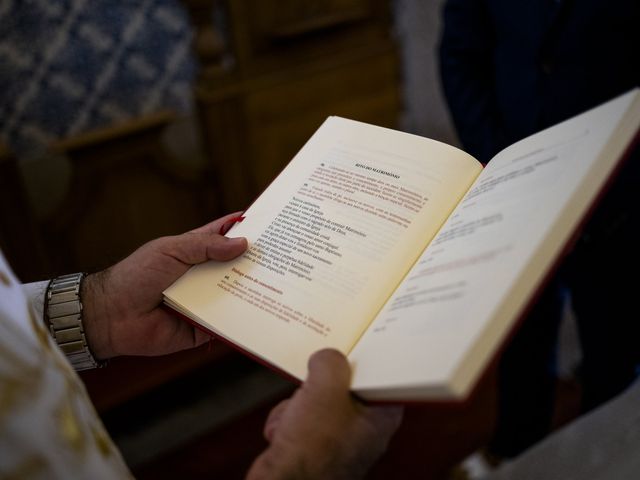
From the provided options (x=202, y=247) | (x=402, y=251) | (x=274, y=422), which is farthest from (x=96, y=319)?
(x=402, y=251)

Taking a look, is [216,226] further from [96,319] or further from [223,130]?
[223,130]

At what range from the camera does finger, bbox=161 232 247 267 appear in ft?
2.76

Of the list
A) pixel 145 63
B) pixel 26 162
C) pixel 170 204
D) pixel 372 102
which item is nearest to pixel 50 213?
pixel 26 162

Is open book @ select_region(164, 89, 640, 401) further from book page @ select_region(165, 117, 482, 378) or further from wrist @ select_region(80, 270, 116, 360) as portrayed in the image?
wrist @ select_region(80, 270, 116, 360)

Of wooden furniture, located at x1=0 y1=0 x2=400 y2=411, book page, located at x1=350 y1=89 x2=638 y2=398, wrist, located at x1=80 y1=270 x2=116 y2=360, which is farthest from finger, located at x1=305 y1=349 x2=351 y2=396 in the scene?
wooden furniture, located at x1=0 y1=0 x2=400 y2=411

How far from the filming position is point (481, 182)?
0.77m

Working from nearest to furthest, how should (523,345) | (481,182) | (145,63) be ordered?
(481,182)
(523,345)
(145,63)

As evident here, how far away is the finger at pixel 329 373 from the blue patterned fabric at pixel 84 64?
1.98 m

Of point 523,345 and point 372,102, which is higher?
point 372,102

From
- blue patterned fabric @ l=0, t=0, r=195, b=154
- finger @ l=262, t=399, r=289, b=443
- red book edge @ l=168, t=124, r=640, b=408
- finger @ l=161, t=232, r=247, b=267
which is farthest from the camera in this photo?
blue patterned fabric @ l=0, t=0, r=195, b=154

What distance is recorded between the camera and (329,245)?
79cm

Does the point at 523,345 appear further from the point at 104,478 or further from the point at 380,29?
the point at 380,29

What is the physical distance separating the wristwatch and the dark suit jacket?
2.30 feet

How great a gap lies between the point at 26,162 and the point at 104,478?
1.91 m
